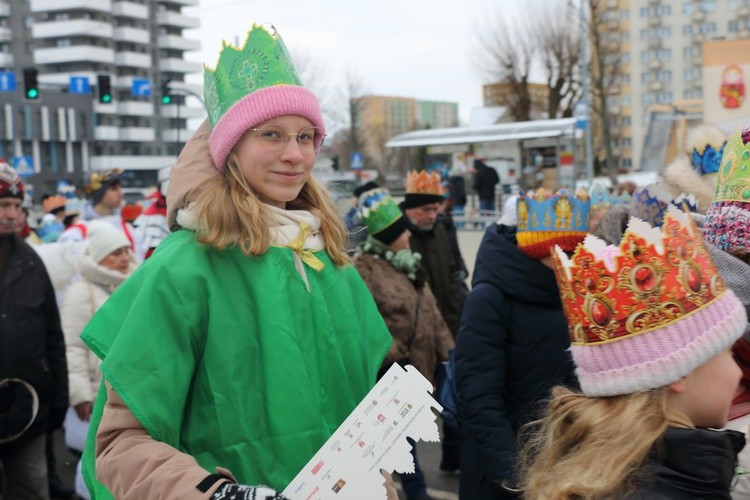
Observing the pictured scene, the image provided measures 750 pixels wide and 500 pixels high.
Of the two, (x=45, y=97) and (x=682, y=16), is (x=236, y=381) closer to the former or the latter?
(x=45, y=97)

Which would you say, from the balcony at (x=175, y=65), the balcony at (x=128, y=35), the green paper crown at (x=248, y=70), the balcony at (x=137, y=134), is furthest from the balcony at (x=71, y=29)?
the green paper crown at (x=248, y=70)

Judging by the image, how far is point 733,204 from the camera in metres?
2.76

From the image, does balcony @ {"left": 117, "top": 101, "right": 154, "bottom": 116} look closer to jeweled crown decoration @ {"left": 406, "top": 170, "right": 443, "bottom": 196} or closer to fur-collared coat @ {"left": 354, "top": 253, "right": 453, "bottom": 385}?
jeweled crown decoration @ {"left": 406, "top": 170, "right": 443, "bottom": 196}

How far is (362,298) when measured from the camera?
8.93 feet

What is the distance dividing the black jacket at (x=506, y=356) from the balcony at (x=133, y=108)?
96104mm

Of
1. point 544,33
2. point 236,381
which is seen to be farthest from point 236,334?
point 544,33

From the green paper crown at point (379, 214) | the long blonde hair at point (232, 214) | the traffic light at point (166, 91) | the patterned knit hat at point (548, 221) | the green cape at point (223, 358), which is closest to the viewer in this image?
the green cape at point (223, 358)

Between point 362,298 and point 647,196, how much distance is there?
2.53 metres

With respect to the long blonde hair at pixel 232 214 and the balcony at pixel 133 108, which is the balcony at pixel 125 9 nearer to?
the balcony at pixel 133 108

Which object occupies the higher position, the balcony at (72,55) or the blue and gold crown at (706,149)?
the balcony at (72,55)

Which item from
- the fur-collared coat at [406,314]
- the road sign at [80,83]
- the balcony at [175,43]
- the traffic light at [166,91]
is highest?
the balcony at [175,43]

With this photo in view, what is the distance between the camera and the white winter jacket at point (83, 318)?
18.2 ft

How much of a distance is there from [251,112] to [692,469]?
1.39m

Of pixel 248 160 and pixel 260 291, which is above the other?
pixel 248 160
